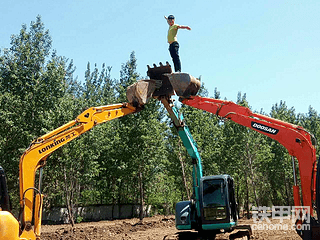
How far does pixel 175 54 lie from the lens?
36.5ft

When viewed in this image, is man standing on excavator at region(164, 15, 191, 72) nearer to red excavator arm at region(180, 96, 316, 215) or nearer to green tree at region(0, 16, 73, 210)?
red excavator arm at region(180, 96, 316, 215)

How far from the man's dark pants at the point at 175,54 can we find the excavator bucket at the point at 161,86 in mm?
465

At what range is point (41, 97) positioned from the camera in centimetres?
2802

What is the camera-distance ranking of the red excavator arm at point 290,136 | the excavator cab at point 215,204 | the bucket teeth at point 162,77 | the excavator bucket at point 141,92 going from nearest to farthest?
1. the red excavator arm at point 290,136
2. the excavator bucket at point 141,92
3. the bucket teeth at point 162,77
4. the excavator cab at point 215,204

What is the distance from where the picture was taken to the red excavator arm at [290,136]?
8.22m

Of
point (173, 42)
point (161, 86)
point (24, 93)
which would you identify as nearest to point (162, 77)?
point (161, 86)

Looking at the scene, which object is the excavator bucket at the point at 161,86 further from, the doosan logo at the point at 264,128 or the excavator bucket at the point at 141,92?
the doosan logo at the point at 264,128

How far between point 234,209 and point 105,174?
26412mm

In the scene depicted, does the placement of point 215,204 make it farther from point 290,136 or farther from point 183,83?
point 183,83

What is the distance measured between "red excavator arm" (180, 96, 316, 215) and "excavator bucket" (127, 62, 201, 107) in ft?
2.73

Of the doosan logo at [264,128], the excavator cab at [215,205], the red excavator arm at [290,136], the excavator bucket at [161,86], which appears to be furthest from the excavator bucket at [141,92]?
the excavator cab at [215,205]

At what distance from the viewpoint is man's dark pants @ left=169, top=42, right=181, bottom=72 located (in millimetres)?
11078

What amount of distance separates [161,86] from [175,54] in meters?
1.25

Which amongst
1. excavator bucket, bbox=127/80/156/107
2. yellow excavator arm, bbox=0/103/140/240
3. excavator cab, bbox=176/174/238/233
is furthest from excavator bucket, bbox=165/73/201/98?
excavator cab, bbox=176/174/238/233
